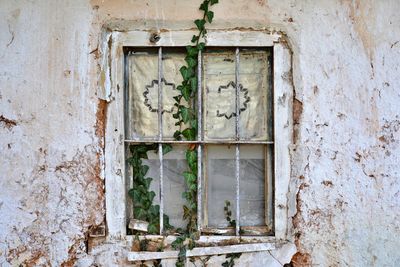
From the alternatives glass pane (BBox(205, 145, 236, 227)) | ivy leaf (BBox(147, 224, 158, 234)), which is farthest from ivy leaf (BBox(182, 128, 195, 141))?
ivy leaf (BBox(147, 224, 158, 234))

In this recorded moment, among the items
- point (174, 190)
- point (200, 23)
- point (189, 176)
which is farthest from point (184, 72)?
point (174, 190)

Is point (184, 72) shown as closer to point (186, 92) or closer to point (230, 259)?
point (186, 92)

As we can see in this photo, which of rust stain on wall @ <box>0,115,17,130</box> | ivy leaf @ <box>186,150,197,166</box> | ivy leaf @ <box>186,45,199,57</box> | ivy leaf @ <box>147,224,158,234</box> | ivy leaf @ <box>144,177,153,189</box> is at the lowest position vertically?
ivy leaf @ <box>147,224,158,234</box>

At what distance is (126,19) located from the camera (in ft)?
10.4

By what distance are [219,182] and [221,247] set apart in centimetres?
40

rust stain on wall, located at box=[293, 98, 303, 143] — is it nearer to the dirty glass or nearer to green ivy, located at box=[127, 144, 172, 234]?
the dirty glass

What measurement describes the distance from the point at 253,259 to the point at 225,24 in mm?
1456

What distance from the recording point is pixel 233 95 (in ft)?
10.6

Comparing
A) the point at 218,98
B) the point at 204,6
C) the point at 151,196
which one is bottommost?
the point at 151,196

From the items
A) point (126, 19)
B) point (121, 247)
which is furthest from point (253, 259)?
point (126, 19)

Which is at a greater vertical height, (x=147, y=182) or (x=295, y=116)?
(x=295, y=116)

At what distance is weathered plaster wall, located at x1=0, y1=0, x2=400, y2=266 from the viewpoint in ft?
10.2

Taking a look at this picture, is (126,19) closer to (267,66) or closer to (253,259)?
(267,66)

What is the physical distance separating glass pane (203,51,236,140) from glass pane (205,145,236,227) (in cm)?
10
